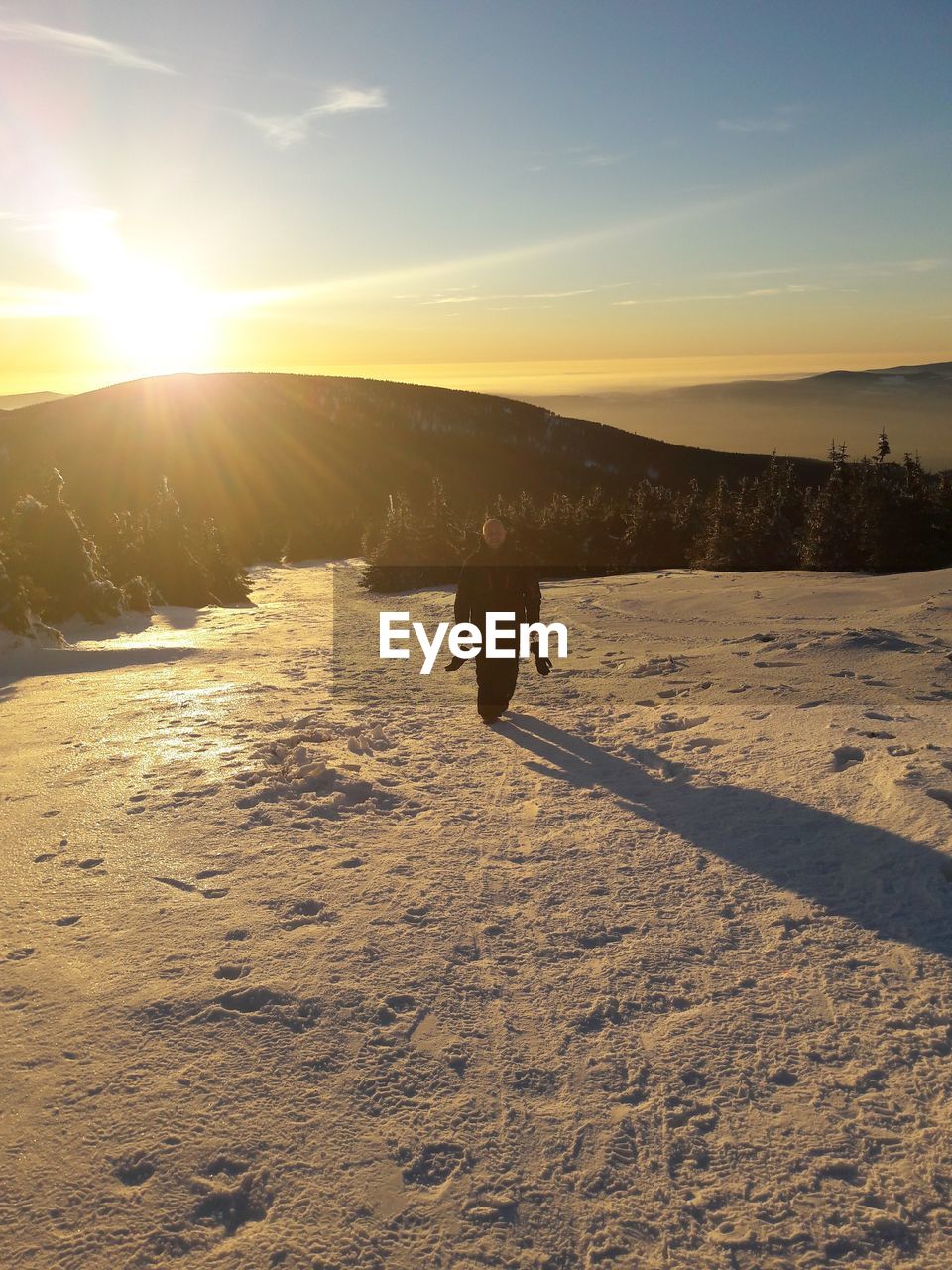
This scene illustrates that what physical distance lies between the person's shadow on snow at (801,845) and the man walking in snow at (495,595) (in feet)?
6.05

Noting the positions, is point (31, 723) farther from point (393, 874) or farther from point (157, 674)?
point (393, 874)

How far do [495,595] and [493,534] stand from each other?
2.33 ft

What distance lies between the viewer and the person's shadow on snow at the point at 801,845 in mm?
4266

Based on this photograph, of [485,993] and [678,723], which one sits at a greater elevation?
[678,723]

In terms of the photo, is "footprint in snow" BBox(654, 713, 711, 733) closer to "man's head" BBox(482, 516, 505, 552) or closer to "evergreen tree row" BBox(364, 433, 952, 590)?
"man's head" BBox(482, 516, 505, 552)

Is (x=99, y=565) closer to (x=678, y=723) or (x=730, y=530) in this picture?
(x=678, y=723)

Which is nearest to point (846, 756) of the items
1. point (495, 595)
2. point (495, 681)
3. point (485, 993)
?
point (495, 681)

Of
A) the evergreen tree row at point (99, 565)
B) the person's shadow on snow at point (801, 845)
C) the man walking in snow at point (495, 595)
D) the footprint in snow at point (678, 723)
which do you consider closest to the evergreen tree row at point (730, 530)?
the evergreen tree row at point (99, 565)

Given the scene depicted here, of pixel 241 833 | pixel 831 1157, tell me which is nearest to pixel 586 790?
pixel 241 833

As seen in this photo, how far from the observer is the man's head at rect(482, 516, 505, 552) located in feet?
29.2

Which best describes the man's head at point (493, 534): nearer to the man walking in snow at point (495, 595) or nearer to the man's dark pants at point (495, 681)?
the man walking in snow at point (495, 595)

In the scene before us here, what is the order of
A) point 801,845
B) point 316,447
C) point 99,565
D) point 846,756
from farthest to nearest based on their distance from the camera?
point 316,447, point 99,565, point 846,756, point 801,845

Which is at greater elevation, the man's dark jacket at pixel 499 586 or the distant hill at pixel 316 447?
the distant hill at pixel 316 447

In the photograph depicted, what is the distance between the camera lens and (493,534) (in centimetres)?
898
